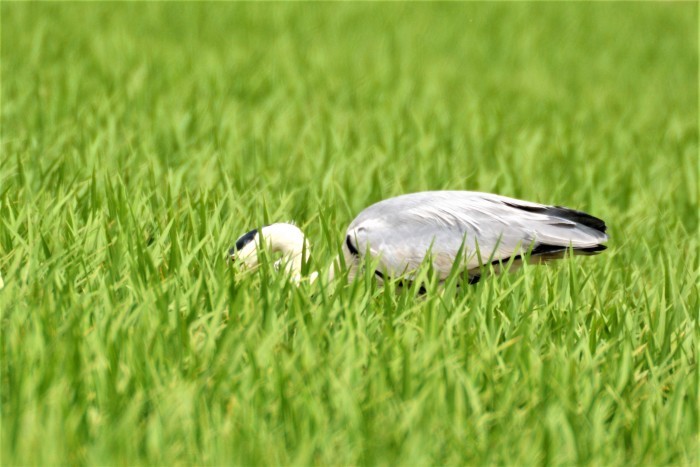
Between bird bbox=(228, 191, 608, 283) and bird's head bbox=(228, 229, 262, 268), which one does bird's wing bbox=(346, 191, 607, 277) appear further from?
bird's head bbox=(228, 229, 262, 268)

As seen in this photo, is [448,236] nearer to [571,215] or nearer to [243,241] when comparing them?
[571,215]

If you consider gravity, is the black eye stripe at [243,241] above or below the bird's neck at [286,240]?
above

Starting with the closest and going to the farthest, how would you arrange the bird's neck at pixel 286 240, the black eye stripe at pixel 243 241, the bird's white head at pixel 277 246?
the bird's white head at pixel 277 246
the black eye stripe at pixel 243 241
the bird's neck at pixel 286 240

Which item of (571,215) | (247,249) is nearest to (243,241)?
(247,249)

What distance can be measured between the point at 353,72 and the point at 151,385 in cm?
545

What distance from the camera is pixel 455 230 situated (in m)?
3.82

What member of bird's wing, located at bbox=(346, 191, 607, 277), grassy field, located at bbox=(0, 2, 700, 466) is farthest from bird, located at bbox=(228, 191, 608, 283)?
grassy field, located at bbox=(0, 2, 700, 466)

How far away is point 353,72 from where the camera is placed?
7.96 metres

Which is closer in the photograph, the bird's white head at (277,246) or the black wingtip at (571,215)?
the bird's white head at (277,246)

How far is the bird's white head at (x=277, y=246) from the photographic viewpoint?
3.68 m

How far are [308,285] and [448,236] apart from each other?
1.96 ft

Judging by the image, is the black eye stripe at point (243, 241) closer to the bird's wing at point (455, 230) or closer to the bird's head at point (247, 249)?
the bird's head at point (247, 249)

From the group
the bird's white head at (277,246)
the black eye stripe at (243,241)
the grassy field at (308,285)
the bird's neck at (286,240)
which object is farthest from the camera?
the bird's neck at (286,240)

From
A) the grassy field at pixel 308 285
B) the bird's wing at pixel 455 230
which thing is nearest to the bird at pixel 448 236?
the bird's wing at pixel 455 230
